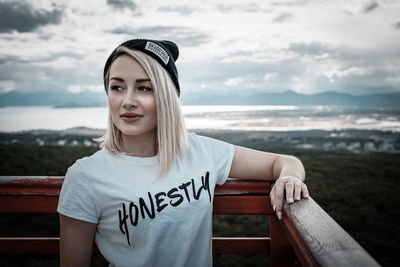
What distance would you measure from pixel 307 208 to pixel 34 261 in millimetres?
4493

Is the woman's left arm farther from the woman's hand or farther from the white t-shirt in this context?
the white t-shirt

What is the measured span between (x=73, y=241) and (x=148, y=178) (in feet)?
1.45

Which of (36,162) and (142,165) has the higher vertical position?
(142,165)

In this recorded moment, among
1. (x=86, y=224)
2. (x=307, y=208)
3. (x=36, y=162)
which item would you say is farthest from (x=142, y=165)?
(x=36, y=162)

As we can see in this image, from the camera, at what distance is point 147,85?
1454mm

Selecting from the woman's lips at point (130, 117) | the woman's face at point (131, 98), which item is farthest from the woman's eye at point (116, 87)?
the woman's lips at point (130, 117)

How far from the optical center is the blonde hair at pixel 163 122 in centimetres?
145

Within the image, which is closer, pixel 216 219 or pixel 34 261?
pixel 34 261

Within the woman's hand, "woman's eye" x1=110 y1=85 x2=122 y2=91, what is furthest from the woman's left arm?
"woman's eye" x1=110 y1=85 x2=122 y2=91

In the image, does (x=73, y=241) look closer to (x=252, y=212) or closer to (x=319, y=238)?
(x=252, y=212)

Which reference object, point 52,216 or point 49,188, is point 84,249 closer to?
point 49,188

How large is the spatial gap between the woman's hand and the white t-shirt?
0.36 metres

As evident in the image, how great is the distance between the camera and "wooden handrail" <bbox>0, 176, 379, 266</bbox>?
0.87 m

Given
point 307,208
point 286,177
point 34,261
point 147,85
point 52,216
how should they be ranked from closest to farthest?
1. point 307,208
2. point 286,177
3. point 147,85
4. point 34,261
5. point 52,216
